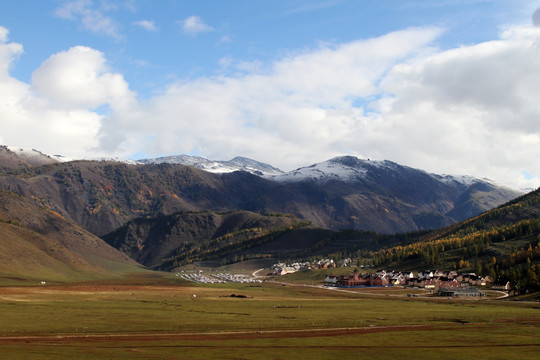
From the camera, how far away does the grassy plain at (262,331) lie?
213ft

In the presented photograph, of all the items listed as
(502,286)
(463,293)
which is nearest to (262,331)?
(463,293)

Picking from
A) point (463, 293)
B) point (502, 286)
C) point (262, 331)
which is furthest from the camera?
point (502, 286)

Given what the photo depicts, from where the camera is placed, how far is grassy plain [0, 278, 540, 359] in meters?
Result: 64.8

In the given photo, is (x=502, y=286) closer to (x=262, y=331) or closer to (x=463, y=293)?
(x=463, y=293)

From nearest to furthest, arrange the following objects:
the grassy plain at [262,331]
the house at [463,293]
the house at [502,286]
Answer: the grassy plain at [262,331], the house at [463,293], the house at [502,286]

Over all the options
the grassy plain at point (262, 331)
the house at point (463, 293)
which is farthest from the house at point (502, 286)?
the grassy plain at point (262, 331)

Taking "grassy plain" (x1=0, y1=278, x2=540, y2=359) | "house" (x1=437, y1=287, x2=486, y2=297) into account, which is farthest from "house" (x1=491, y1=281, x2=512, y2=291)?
"grassy plain" (x1=0, y1=278, x2=540, y2=359)

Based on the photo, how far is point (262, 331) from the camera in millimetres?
86938

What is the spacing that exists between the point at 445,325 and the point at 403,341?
23.1 metres

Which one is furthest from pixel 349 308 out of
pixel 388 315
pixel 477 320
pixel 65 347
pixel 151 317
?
pixel 65 347

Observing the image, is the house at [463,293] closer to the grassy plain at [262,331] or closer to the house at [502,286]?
the house at [502,286]

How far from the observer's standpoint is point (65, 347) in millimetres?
67938

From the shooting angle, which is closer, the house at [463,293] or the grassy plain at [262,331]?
the grassy plain at [262,331]

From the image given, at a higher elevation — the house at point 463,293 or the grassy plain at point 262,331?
the grassy plain at point 262,331
